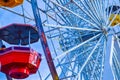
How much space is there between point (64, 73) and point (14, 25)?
2.41 m

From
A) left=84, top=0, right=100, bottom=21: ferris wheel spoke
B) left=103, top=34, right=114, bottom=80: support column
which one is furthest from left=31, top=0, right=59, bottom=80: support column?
left=84, top=0, right=100, bottom=21: ferris wheel spoke

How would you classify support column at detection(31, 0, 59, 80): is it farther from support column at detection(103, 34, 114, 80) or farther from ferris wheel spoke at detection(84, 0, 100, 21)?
ferris wheel spoke at detection(84, 0, 100, 21)

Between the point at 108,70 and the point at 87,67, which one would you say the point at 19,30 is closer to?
the point at 108,70

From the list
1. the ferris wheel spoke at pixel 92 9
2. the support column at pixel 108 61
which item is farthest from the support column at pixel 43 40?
the ferris wheel spoke at pixel 92 9

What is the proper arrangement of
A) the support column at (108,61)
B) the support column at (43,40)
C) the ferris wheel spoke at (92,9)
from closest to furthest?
the support column at (108,61)
the support column at (43,40)
the ferris wheel spoke at (92,9)

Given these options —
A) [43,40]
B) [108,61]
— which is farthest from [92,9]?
[108,61]

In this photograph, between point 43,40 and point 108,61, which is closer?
point 108,61

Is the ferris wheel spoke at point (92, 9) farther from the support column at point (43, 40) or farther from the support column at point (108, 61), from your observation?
the support column at point (43, 40)

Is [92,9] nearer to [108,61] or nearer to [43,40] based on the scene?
[43,40]

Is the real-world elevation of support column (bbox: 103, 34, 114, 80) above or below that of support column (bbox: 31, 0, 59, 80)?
below

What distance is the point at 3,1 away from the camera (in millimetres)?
9750

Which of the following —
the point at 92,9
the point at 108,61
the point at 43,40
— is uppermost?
the point at 92,9

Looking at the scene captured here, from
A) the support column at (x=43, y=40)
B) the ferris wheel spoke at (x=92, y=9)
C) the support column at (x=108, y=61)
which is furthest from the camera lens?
the ferris wheel spoke at (x=92, y=9)

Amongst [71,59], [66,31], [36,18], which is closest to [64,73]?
[71,59]
